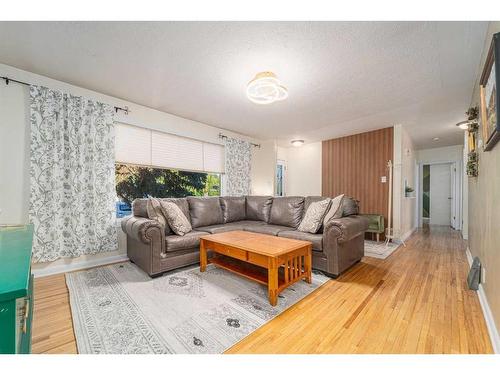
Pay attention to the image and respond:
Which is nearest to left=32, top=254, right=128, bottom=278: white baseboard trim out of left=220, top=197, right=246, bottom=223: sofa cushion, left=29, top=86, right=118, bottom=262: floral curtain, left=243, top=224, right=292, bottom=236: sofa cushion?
left=29, top=86, right=118, bottom=262: floral curtain

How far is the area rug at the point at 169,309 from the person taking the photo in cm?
139

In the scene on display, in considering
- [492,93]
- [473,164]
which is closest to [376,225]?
[473,164]

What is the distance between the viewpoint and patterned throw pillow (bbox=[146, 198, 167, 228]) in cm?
279

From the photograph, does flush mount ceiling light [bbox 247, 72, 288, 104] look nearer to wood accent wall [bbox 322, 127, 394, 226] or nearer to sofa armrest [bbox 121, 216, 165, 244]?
sofa armrest [bbox 121, 216, 165, 244]

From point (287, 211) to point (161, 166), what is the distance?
223 cm

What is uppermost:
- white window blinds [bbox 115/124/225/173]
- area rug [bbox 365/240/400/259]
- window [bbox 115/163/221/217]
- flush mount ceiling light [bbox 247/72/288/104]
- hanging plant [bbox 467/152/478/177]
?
flush mount ceiling light [bbox 247/72/288/104]

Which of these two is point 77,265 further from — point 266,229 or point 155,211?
point 266,229

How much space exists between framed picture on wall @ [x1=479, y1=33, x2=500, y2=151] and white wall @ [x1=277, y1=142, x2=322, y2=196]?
3.82m

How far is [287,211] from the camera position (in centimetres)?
351

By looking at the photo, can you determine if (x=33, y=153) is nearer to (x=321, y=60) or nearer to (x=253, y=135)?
(x=321, y=60)

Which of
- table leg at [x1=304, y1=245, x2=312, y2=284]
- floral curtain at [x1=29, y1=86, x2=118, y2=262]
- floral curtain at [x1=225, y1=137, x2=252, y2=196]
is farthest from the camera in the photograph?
floral curtain at [x1=225, y1=137, x2=252, y2=196]

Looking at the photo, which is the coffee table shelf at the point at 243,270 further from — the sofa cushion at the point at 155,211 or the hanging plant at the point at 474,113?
the hanging plant at the point at 474,113

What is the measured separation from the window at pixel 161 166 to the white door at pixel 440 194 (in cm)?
655
